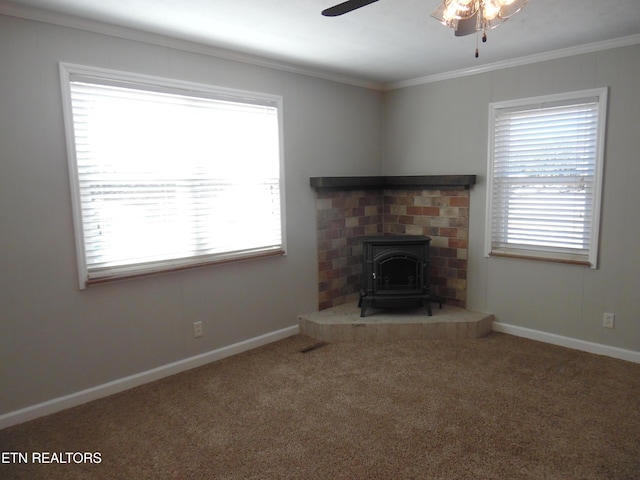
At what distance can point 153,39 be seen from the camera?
10.1ft

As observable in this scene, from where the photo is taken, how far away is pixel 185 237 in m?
3.36

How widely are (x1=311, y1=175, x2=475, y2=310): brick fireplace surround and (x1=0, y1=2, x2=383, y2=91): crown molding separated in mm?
980

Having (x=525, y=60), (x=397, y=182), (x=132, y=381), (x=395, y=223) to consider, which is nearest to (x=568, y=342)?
(x=395, y=223)

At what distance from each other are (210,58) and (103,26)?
0.79 m

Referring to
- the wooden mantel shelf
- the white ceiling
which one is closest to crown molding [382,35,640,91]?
the white ceiling

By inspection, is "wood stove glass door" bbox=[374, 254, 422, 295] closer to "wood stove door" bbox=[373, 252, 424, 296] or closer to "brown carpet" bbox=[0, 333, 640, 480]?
"wood stove door" bbox=[373, 252, 424, 296]

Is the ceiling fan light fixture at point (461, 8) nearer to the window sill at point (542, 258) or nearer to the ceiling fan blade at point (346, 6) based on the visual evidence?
the ceiling fan blade at point (346, 6)

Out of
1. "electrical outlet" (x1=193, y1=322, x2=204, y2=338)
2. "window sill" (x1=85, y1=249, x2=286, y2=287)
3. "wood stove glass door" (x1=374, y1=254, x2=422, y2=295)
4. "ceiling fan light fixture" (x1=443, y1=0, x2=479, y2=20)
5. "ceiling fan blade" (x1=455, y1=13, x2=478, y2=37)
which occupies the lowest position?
"electrical outlet" (x1=193, y1=322, x2=204, y2=338)

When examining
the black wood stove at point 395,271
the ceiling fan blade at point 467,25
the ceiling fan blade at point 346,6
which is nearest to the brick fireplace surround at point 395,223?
the black wood stove at point 395,271

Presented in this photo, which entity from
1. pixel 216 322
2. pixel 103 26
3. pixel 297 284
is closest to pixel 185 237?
pixel 216 322

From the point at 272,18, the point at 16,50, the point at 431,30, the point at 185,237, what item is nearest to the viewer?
the point at 16,50

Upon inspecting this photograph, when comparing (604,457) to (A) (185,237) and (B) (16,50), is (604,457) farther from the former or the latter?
(B) (16,50)

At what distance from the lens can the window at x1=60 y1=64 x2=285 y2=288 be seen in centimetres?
286

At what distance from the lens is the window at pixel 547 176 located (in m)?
3.52
